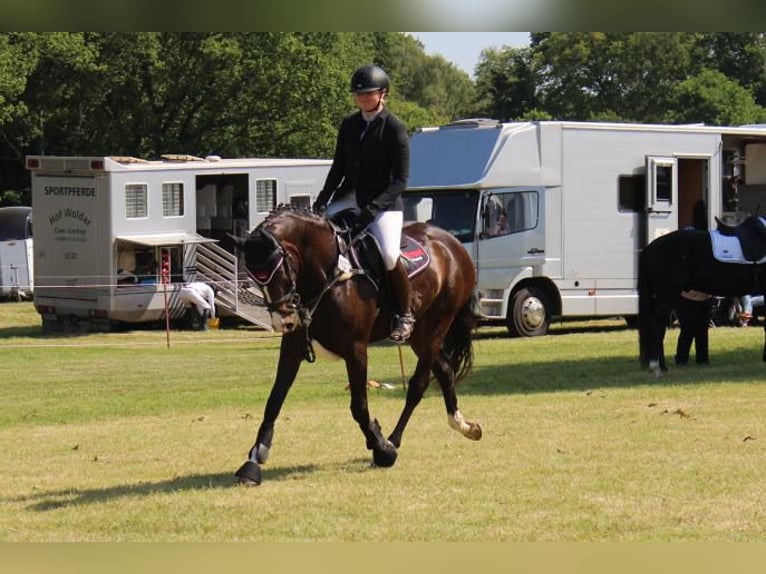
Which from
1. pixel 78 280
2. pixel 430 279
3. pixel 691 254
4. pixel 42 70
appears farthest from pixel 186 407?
pixel 42 70

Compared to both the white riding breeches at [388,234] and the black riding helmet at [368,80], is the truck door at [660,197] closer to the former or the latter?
the white riding breeches at [388,234]

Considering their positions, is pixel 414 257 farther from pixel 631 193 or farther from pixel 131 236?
pixel 131 236

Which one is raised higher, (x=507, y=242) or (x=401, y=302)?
(x=507, y=242)

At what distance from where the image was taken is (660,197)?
25.3 metres

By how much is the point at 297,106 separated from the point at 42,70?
8929 mm

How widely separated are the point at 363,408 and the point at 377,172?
5.19 feet

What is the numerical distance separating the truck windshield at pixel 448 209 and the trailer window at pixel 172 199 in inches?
266

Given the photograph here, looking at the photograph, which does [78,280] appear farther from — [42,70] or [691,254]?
[42,70]

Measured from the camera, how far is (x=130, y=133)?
4856cm

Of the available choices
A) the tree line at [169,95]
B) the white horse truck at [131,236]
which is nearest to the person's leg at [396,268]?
the white horse truck at [131,236]

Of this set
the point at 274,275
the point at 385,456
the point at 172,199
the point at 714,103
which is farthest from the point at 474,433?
the point at 714,103

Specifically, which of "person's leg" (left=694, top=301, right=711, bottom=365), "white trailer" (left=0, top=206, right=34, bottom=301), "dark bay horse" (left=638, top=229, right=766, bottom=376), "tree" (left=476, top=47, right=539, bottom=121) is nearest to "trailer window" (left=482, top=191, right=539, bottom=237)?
"person's leg" (left=694, top=301, right=711, bottom=365)

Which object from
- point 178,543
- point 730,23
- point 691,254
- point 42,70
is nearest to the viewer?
point 730,23

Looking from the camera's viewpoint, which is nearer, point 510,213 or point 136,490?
point 136,490
